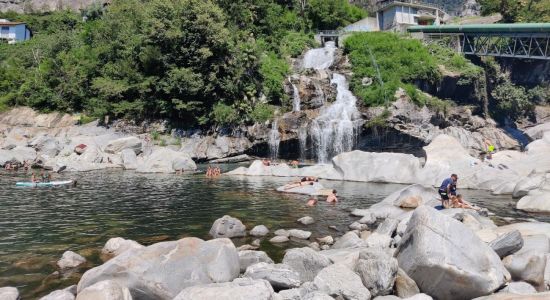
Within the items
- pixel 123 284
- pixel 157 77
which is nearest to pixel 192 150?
pixel 157 77

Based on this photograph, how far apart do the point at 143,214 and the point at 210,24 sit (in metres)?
31.4

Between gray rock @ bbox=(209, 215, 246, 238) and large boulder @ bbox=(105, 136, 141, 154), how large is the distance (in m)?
31.4

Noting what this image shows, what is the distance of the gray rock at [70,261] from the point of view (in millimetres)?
12906

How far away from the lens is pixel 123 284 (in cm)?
948

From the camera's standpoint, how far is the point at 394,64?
53812 mm

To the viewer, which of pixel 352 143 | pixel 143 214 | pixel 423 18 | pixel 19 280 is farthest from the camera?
pixel 423 18

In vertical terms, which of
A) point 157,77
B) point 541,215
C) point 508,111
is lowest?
point 541,215

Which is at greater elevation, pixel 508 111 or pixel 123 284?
pixel 508 111

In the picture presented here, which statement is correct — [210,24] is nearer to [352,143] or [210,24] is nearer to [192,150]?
[192,150]

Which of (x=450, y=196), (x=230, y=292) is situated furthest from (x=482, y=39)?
(x=230, y=292)

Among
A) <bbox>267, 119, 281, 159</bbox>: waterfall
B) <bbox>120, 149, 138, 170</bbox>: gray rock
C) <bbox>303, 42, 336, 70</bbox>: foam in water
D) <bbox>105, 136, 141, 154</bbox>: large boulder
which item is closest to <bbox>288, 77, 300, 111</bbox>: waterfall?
<bbox>267, 119, 281, 159</bbox>: waterfall

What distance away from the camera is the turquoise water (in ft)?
46.0

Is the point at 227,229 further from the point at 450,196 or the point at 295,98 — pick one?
the point at 295,98

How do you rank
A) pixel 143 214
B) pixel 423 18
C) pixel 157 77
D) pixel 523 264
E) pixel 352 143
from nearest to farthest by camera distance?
pixel 523 264
pixel 143 214
pixel 352 143
pixel 157 77
pixel 423 18
